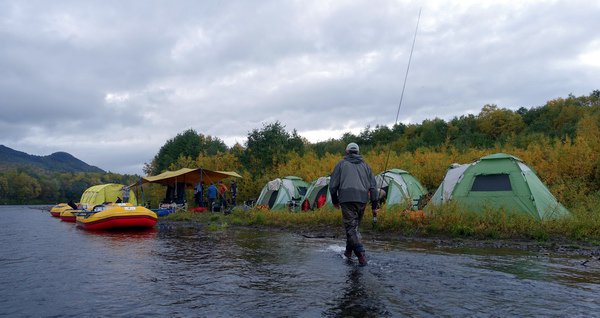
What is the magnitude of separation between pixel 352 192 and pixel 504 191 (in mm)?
6997

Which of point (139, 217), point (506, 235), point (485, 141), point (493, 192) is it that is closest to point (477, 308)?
point (506, 235)

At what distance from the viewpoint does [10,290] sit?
19.1 ft

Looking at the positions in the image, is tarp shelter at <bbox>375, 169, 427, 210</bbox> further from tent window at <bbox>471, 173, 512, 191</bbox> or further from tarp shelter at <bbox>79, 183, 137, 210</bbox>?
tarp shelter at <bbox>79, 183, 137, 210</bbox>

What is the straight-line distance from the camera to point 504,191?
40.2ft

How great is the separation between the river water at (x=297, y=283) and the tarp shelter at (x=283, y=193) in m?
11.8

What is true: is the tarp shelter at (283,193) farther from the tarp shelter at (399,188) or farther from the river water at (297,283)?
the river water at (297,283)

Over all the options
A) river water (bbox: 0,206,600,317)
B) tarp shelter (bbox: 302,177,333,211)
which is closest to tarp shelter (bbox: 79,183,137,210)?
tarp shelter (bbox: 302,177,333,211)

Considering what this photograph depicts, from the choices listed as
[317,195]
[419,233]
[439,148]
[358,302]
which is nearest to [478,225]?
[419,233]

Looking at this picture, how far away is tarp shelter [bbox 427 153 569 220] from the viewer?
1166 cm

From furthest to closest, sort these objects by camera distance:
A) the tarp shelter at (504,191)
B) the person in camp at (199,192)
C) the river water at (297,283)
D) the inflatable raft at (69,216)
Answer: the person in camp at (199,192)
the inflatable raft at (69,216)
the tarp shelter at (504,191)
the river water at (297,283)

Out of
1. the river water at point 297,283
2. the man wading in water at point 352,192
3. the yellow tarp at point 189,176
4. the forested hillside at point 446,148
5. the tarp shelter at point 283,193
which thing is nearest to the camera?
the river water at point 297,283

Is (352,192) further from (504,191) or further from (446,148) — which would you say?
(446,148)

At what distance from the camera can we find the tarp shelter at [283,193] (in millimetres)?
21442

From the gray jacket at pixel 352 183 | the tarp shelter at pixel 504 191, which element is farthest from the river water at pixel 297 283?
the tarp shelter at pixel 504 191
